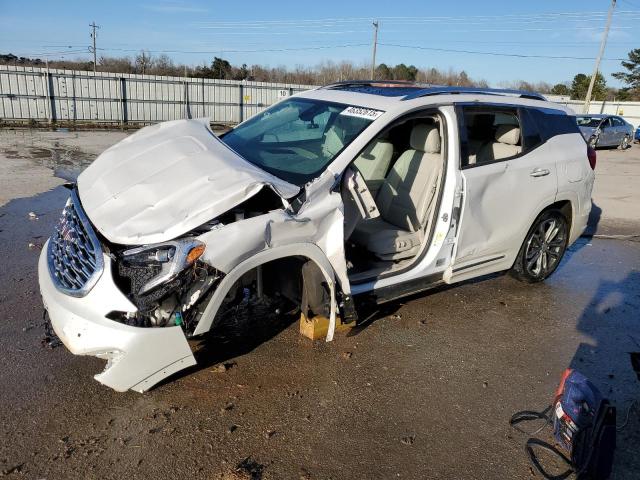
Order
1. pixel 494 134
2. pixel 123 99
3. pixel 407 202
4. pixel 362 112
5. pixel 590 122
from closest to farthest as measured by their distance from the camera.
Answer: pixel 362 112, pixel 407 202, pixel 494 134, pixel 123 99, pixel 590 122

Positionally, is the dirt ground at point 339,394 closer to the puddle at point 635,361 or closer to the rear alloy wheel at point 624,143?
the puddle at point 635,361

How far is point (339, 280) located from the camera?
11.3ft

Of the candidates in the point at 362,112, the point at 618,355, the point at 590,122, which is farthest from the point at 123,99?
the point at 618,355

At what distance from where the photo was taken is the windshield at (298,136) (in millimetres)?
3668

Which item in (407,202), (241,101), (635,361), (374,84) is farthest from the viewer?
(241,101)

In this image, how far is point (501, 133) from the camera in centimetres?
501

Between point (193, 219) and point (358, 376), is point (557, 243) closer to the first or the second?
point (358, 376)

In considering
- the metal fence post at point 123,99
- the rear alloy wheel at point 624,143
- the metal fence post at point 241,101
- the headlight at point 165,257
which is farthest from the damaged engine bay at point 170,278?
the rear alloy wheel at point 624,143

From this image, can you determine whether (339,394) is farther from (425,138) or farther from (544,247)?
(544,247)

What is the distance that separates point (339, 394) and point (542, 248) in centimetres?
311

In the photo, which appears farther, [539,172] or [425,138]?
[539,172]

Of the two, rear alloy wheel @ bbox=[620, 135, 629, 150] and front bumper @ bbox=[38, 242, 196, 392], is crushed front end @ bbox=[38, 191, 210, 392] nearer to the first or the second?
front bumper @ bbox=[38, 242, 196, 392]

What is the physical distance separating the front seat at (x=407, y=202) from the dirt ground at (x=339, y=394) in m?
0.72

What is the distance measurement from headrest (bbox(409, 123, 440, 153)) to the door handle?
1.08 meters
